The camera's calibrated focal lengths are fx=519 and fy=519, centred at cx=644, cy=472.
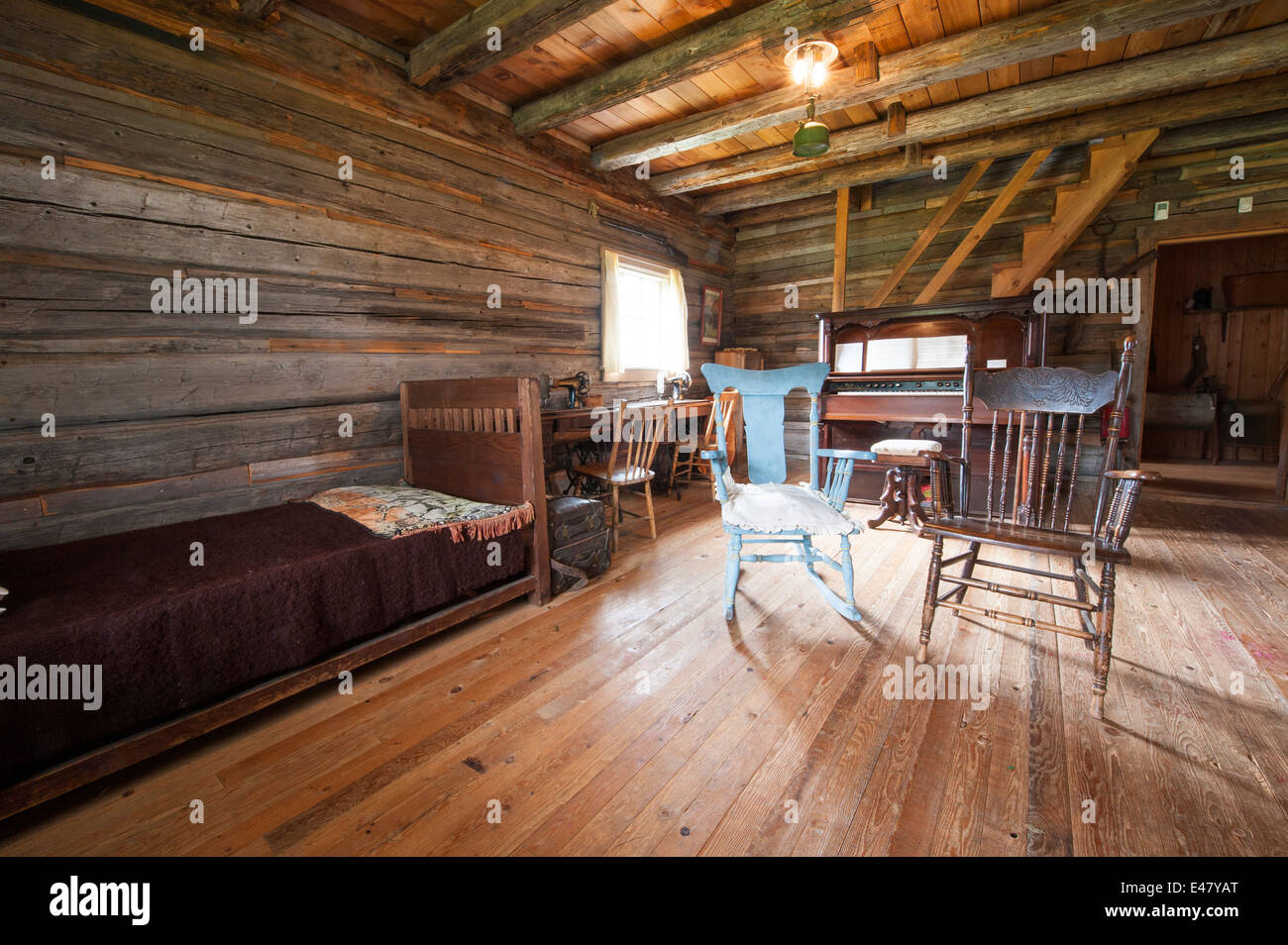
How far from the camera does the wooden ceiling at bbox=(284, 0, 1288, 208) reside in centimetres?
286

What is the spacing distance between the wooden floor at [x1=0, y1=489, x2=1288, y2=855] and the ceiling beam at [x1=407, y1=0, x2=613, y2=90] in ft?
9.73

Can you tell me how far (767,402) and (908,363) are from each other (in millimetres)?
2689

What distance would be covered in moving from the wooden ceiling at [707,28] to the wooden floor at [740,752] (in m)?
3.06

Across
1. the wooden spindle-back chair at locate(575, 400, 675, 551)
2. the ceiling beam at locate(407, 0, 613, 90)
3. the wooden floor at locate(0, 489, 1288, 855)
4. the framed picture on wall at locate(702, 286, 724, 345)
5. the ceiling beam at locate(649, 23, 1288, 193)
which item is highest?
the ceiling beam at locate(649, 23, 1288, 193)

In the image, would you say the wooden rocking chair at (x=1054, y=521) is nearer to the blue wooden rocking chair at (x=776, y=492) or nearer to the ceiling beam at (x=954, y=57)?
the blue wooden rocking chair at (x=776, y=492)

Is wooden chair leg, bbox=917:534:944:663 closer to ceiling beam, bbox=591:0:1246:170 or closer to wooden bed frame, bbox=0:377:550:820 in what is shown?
wooden bed frame, bbox=0:377:550:820

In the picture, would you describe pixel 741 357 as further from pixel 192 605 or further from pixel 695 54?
pixel 192 605

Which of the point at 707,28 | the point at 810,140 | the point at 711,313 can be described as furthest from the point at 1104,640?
the point at 711,313

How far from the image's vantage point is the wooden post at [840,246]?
5.45 m

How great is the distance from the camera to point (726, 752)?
5.08ft

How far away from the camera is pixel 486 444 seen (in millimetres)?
2592

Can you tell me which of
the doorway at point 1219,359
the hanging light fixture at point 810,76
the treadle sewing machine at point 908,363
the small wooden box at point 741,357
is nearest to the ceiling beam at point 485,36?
the hanging light fixture at point 810,76

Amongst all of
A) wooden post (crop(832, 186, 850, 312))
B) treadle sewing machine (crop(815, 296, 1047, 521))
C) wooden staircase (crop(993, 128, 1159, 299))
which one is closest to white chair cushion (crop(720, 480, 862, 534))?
treadle sewing machine (crop(815, 296, 1047, 521))

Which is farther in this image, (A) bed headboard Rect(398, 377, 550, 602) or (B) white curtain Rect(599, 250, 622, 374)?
(B) white curtain Rect(599, 250, 622, 374)
